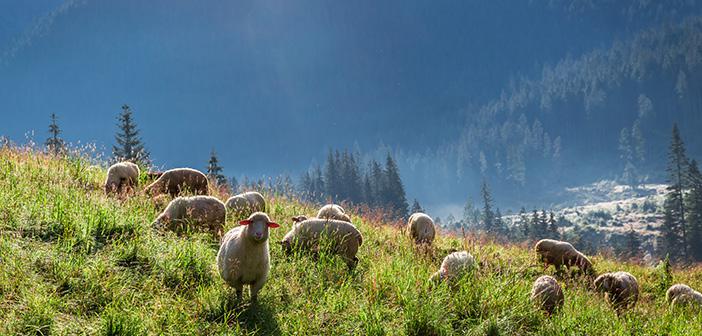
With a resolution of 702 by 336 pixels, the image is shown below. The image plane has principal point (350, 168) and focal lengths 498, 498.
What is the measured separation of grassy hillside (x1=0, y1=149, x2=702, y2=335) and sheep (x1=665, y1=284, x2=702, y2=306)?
2.27 metres

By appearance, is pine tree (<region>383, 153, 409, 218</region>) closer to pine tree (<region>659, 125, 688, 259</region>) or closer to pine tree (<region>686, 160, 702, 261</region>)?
pine tree (<region>659, 125, 688, 259</region>)

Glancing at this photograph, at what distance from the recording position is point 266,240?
6.62 m

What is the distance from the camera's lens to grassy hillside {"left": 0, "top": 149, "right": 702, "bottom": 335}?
19.1 feet

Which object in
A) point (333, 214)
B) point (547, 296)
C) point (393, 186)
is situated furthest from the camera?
point (393, 186)

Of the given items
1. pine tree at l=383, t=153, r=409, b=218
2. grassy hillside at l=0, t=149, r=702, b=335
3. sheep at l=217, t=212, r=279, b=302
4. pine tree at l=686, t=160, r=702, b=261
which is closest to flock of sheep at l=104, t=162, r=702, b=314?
sheep at l=217, t=212, r=279, b=302

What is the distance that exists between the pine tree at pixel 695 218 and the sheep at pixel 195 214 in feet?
248

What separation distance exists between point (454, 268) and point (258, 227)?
12.0 feet

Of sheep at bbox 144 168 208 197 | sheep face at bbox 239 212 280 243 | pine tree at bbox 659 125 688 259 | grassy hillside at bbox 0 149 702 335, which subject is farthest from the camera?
pine tree at bbox 659 125 688 259

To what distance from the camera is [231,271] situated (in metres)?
6.45

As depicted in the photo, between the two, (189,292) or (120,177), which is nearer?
(189,292)

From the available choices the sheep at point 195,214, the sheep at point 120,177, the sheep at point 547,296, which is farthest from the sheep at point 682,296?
the sheep at point 120,177

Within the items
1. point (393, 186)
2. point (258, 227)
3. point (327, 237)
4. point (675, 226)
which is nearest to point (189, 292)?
point (258, 227)

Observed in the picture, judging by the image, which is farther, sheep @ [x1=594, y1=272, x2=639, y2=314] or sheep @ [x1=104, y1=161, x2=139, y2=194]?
sheep @ [x1=104, y1=161, x2=139, y2=194]

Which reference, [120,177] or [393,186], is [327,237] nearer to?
[120,177]
